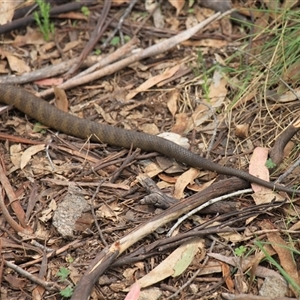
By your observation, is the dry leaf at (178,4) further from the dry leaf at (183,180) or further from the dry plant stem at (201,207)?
the dry plant stem at (201,207)

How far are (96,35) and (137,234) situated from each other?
8.69ft

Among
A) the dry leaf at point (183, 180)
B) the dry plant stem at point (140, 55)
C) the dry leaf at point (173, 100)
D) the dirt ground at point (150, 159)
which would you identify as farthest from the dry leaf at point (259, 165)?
the dry plant stem at point (140, 55)

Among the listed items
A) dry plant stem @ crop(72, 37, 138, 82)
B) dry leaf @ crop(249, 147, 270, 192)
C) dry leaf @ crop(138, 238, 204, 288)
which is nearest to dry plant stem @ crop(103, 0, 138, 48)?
dry plant stem @ crop(72, 37, 138, 82)

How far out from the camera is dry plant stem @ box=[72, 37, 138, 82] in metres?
5.47

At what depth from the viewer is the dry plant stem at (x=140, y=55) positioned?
5.37 m

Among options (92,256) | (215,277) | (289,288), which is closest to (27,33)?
(92,256)

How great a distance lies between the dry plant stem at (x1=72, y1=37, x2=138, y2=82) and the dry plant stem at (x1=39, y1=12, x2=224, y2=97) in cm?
8

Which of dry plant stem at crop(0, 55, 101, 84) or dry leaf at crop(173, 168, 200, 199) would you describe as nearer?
dry leaf at crop(173, 168, 200, 199)

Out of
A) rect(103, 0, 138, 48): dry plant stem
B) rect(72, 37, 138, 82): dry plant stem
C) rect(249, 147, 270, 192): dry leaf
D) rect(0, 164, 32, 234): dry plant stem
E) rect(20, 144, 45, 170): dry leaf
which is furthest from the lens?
rect(103, 0, 138, 48): dry plant stem

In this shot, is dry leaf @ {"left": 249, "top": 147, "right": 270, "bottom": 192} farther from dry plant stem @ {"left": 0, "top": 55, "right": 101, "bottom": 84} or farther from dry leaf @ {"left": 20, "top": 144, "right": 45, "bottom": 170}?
dry plant stem @ {"left": 0, "top": 55, "right": 101, "bottom": 84}

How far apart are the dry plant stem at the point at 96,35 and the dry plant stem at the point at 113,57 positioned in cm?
15

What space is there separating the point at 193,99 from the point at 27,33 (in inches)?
79.6

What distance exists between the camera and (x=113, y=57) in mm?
5555

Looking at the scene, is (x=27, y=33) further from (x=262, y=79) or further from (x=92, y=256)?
(x=92, y=256)
